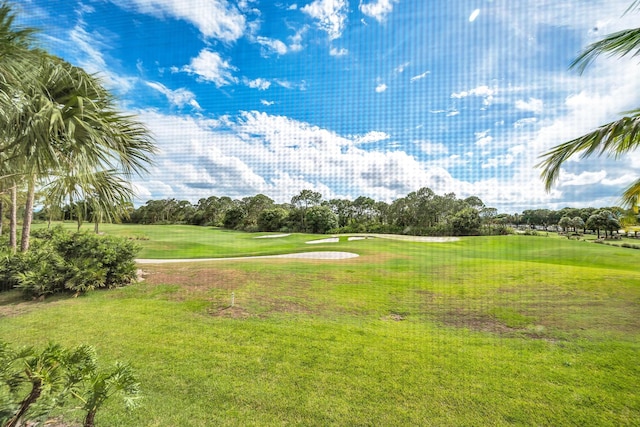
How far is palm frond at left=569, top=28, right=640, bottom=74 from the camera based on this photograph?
1.29 metres

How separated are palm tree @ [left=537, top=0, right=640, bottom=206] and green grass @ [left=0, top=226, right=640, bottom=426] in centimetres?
123

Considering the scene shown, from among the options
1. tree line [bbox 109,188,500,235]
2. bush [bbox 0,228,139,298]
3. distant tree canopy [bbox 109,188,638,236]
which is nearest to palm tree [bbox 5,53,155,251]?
bush [bbox 0,228,139,298]

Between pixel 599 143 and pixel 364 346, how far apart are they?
2045 millimetres

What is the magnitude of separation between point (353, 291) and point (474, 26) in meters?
3.27

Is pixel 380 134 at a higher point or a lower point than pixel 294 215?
higher

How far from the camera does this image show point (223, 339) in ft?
6.37

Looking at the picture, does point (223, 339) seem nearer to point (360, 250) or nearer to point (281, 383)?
point (281, 383)

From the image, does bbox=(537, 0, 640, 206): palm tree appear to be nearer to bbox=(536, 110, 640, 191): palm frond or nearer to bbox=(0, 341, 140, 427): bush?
bbox=(536, 110, 640, 191): palm frond

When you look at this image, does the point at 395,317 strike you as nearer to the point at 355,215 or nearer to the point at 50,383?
the point at 50,383

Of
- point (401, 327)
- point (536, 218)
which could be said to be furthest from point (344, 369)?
point (536, 218)

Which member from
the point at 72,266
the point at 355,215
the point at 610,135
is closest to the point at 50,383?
the point at 610,135

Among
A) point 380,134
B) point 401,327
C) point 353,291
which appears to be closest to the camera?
point 401,327

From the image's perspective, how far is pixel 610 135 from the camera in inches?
57.6

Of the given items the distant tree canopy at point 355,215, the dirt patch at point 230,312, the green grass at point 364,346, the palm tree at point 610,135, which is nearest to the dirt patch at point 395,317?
the green grass at point 364,346
